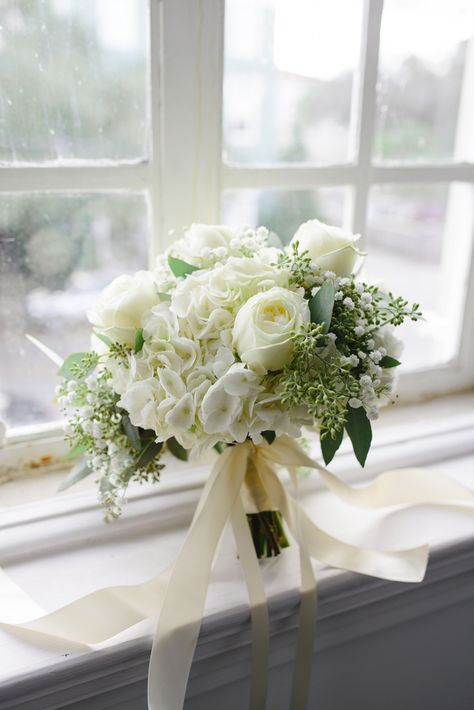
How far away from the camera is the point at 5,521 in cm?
96

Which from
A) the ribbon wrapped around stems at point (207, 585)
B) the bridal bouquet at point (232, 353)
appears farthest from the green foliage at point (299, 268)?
the ribbon wrapped around stems at point (207, 585)

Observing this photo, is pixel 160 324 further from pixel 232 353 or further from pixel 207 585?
pixel 207 585

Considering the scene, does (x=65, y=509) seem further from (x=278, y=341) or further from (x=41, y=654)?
(x=278, y=341)

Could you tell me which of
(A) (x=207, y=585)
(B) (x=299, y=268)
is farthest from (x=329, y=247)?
(A) (x=207, y=585)

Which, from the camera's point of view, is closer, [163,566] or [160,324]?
[160,324]

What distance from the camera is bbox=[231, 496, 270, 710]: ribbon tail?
86 cm

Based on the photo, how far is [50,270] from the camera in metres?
1.06

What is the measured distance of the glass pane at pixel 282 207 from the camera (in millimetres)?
1166

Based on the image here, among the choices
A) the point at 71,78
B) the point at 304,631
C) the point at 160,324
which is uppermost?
the point at 71,78

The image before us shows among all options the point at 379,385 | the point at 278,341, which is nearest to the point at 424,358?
the point at 379,385

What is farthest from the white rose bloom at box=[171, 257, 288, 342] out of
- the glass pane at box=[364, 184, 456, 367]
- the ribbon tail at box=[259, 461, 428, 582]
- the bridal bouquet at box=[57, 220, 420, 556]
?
the glass pane at box=[364, 184, 456, 367]

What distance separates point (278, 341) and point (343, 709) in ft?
2.18

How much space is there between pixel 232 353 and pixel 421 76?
80 centimetres

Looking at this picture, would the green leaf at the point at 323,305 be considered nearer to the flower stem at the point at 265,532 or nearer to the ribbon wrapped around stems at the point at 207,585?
the ribbon wrapped around stems at the point at 207,585
